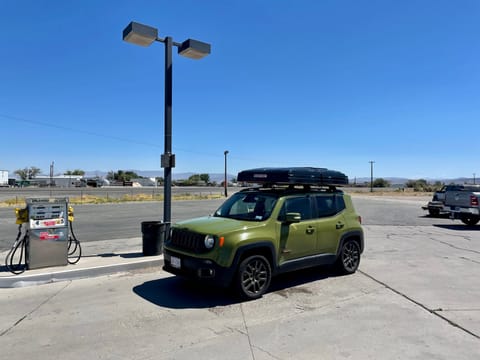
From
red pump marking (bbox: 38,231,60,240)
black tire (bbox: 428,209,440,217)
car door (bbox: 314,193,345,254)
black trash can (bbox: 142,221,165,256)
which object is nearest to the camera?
car door (bbox: 314,193,345,254)

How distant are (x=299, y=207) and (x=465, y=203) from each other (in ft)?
40.4

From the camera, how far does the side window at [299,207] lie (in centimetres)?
616

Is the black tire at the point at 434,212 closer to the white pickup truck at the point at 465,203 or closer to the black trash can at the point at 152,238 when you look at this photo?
the white pickup truck at the point at 465,203

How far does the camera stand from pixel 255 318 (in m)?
4.79

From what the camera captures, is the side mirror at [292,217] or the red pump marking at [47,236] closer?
the side mirror at [292,217]

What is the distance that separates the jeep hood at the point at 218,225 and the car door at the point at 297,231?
0.48m

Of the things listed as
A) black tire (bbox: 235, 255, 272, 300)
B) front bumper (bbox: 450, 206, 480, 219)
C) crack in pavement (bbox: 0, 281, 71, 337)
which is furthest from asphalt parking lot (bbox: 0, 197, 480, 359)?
front bumper (bbox: 450, 206, 480, 219)

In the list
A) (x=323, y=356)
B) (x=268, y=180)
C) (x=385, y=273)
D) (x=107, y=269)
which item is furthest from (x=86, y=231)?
(x=323, y=356)

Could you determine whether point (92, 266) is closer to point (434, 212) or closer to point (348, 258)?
point (348, 258)

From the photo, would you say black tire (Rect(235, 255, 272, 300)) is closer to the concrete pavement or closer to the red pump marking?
the concrete pavement

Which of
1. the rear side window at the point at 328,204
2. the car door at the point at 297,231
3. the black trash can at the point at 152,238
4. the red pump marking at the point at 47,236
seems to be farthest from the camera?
the black trash can at the point at 152,238

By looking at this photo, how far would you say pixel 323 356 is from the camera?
12.1ft

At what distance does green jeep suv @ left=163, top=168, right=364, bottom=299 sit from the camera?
210 inches

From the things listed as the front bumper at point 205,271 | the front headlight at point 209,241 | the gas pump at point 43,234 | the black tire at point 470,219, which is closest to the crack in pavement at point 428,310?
the front bumper at point 205,271
